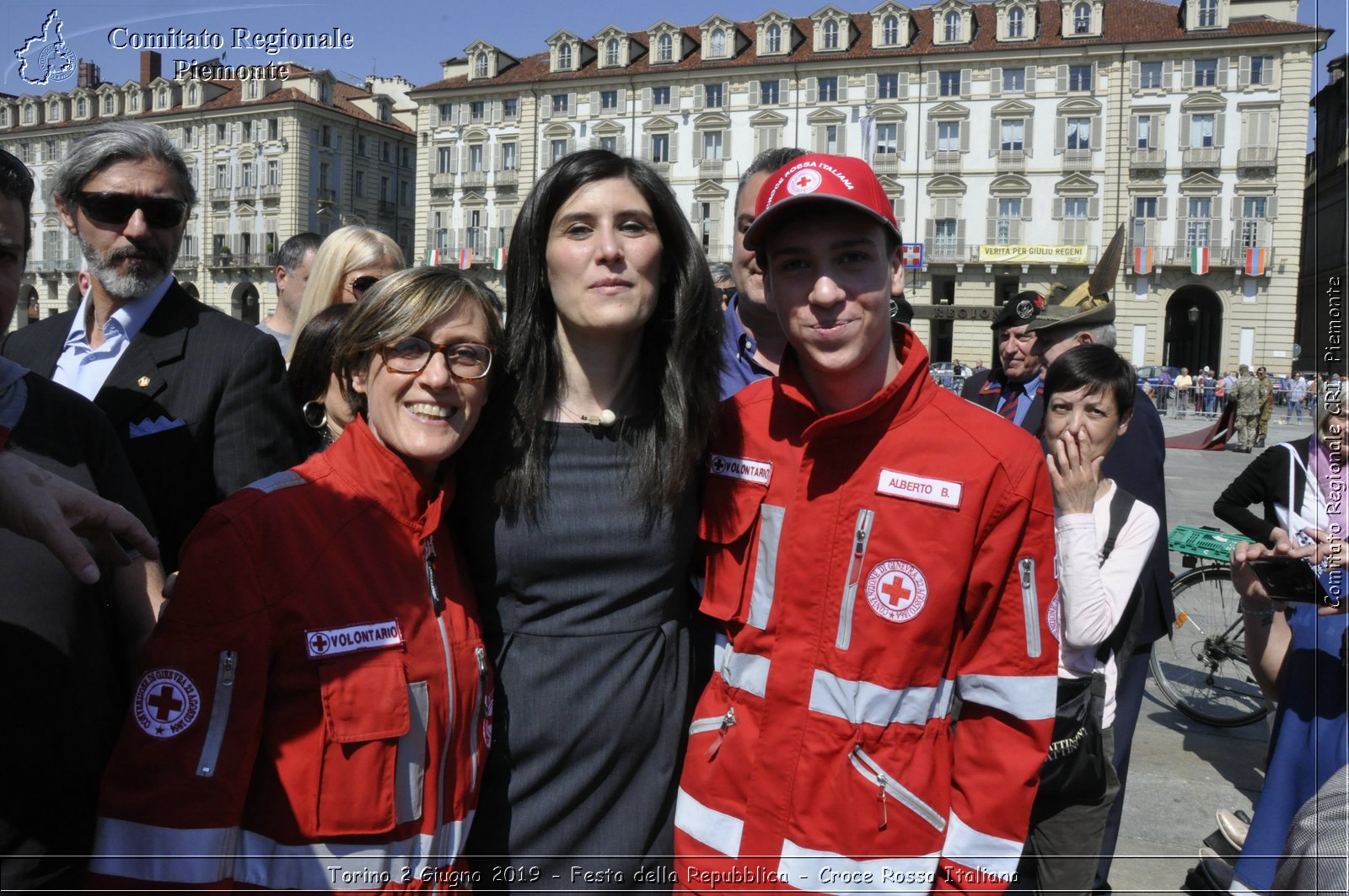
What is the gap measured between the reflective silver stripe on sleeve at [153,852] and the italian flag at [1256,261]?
163 feet

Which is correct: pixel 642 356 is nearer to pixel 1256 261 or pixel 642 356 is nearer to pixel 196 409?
pixel 196 409

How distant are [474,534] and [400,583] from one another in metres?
0.26

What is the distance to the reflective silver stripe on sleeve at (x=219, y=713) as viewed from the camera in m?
1.67

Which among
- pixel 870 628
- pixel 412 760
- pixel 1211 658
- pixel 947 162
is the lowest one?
pixel 1211 658

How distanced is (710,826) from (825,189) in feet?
4.40

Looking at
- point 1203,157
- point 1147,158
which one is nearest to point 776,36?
point 1147,158

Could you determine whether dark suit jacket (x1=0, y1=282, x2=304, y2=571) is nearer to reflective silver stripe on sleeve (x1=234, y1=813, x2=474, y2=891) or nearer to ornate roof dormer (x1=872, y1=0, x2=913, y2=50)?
reflective silver stripe on sleeve (x1=234, y1=813, x2=474, y2=891)

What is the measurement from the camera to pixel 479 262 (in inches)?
2058

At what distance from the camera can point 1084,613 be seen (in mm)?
2832

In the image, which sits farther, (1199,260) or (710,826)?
(1199,260)

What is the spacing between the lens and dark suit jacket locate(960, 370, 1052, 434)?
4.93 metres

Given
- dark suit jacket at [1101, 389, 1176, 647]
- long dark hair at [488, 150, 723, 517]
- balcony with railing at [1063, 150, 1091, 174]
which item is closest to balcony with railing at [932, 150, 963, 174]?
balcony with railing at [1063, 150, 1091, 174]

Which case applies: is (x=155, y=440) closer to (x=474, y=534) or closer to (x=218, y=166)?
(x=474, y=534)

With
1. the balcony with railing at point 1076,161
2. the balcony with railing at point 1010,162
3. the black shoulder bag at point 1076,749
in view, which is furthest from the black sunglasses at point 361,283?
the balcony with railing at point 1076,161
